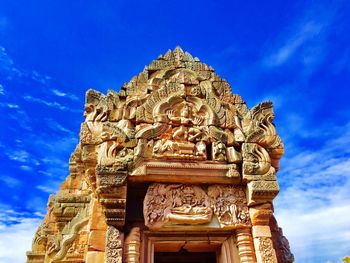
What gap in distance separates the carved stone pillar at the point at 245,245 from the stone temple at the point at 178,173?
0.02 m

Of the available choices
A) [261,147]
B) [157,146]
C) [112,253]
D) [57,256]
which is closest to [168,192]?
[157,146]

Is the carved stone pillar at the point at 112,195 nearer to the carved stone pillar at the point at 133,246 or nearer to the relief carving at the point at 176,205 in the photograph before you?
the carved stone pillar at the point at 133,246

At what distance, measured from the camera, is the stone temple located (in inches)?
192

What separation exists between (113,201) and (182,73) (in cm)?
288

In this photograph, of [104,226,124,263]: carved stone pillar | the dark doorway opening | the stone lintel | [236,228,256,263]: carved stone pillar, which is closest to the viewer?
[104,226,124,263]: carved stone pillar

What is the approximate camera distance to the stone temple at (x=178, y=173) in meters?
4.88

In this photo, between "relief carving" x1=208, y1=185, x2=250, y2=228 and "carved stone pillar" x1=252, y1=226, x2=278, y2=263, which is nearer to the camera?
"carved stone pillar" x1=252, y1=226, x2=278, y2=263

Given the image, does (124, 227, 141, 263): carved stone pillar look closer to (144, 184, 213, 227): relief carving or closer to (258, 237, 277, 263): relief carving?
(144, 184, 213, 227): relief carving

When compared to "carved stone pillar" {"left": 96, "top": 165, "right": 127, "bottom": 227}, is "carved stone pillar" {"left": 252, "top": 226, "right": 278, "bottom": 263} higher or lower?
lower

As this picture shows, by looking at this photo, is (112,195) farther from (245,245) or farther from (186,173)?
(245,245)

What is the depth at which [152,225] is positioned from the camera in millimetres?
A: 4891

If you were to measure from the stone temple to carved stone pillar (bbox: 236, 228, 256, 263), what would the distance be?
0.05 feet

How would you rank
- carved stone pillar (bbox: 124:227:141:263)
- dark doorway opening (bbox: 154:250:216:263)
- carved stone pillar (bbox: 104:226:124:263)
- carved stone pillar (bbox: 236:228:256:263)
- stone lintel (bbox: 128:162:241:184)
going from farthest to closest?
dark doorway opening (bbox: 154:250:216:263)
stone lintel (bbox: 128:162:241:184)
carved stone pillar (bbox: 236:228:256:263)
carved stone pillar (bbox: 124:227:141:263)
carved stone pillar (bbox: 104:226:124:263)

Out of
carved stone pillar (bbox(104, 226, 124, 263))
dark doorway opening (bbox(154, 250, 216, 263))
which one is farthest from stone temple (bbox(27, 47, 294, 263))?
dark doorway opening (bbox(154, 250, 216, 263))
